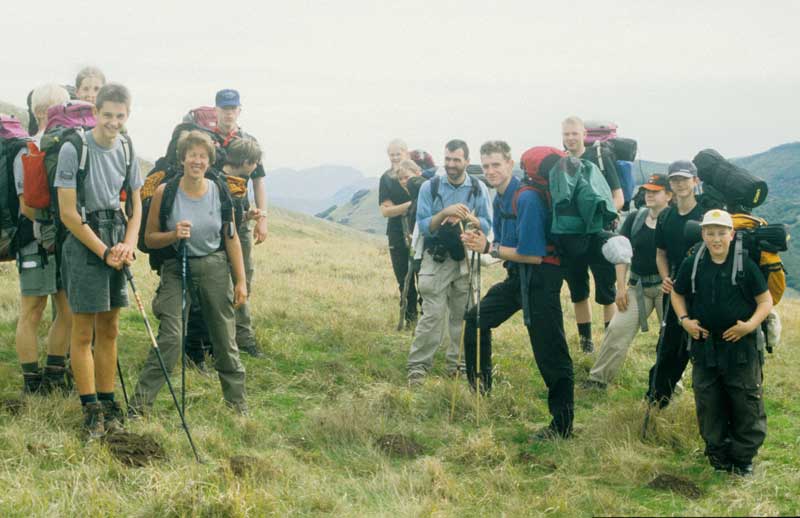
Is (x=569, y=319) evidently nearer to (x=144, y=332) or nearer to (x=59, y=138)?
(x=144, y=332)

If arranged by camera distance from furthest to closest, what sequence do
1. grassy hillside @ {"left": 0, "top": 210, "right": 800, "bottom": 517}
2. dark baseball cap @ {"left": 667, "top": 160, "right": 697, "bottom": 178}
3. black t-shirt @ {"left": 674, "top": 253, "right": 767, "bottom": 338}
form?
dark baseball cap @ {"left": 667, "top": 160, "right": 697, "bottom": 178}, black t-shirt @ {"left": 674, "top": 253, "right": 767, "bottom": 338}, grassy hillside @ {"left": 0, "top": 210, "right": 800, "bottom": 517}

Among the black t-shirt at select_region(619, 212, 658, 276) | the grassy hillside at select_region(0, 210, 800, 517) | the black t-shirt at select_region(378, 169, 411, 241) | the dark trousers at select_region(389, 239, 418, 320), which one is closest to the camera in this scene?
→ the grassy hillside at select_region(0, 210, 800, 517)

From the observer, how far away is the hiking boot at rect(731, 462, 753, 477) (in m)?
5.72

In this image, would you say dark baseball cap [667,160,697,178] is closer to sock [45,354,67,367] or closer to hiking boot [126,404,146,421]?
hiking boot [126,404,146,421]

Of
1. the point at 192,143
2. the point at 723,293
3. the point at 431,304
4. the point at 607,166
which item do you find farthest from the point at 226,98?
the point at 723,293

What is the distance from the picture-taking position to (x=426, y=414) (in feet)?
23.4

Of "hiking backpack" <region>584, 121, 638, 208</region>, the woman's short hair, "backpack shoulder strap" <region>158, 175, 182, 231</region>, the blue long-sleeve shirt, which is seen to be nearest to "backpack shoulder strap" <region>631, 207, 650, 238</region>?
"hiking backpack" <region>584, 121, 638, 208</region>

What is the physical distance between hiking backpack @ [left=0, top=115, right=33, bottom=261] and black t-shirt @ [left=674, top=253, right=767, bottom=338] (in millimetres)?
5482

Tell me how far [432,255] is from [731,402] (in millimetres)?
3442

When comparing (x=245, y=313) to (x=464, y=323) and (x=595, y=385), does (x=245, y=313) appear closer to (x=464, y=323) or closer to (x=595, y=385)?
(x=464, y=323)

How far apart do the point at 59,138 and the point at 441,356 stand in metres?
5.22

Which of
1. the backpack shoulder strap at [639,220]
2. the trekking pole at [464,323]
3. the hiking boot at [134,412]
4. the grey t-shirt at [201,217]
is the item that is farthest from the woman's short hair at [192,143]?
the backpack shoulder strap at [639,220]

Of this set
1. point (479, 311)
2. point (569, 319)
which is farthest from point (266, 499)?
point (569, 319)

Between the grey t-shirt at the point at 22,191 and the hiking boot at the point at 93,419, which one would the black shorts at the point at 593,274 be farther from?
the grey t-shirt at the point at 22,191
